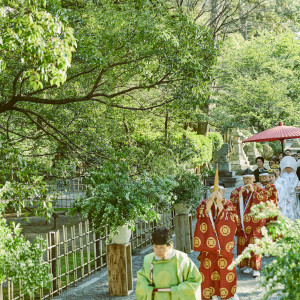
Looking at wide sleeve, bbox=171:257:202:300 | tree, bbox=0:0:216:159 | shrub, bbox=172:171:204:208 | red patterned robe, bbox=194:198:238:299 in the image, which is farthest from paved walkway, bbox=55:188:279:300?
tree, bbox=0:0:216:159

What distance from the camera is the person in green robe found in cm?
405

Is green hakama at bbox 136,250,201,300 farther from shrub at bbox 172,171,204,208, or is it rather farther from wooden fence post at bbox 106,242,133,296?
shrub at bbox 172,171,204,208

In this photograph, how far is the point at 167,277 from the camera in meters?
4.11

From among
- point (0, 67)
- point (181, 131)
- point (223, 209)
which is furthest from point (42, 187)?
point (181, 131)

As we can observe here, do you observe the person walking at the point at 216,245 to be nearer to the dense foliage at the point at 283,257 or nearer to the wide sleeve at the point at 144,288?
the wide sleeve at the point at 144,288

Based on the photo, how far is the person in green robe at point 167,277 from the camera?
4047mm

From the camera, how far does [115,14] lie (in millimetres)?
9266

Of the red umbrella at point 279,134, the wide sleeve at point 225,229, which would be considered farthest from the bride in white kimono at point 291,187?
the wide sleeve at point 225,229

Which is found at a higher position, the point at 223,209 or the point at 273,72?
the point at 273,72

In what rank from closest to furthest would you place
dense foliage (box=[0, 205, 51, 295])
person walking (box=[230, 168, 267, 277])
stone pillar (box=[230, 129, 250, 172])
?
dense foliage (box=[0, 205, 51, 295]), person walking (box=[230, 168, 267, 277]), stone pillar (box=[230, 129, 250, 172])

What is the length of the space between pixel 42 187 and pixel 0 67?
2.08 metres

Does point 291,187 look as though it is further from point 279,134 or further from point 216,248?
point 216,248

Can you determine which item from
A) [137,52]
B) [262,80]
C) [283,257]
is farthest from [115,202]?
[262,80]

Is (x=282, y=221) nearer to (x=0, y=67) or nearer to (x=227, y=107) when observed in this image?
(x=0, y=67)
